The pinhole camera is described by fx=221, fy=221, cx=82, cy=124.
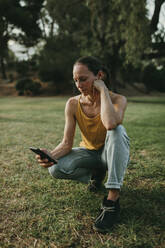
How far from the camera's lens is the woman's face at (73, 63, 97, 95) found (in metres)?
2.04

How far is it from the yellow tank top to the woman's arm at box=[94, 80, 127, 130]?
0.63ft

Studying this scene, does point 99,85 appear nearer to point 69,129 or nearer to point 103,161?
point 69,129

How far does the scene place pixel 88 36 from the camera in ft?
63.0

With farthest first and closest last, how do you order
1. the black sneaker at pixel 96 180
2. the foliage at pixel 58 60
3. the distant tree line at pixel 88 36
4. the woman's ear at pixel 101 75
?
1. the foliage at pixel 58 60
2. the distant tree line at pixel 88 36
3. the black sneaker at pixel 96 180
4. the woman's ear at pixel 101 75

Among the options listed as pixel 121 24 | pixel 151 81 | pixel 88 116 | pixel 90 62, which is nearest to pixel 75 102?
pixel 88 116

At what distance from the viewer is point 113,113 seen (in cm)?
199

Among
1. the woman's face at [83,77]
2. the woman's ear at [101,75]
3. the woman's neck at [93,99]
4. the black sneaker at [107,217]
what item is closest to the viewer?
the black sneaker at [107,217]

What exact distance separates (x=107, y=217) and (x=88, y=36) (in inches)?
759

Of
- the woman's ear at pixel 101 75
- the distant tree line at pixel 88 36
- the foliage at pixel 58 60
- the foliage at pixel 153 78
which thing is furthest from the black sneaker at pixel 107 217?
the foliage at pixel 153 78

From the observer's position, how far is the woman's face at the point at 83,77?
6.69ft

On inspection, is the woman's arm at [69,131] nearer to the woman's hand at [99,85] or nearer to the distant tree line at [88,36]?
the woman's hand at [99,85]

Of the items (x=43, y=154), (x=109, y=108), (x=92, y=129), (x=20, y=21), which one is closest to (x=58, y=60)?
(x=20, y=21)

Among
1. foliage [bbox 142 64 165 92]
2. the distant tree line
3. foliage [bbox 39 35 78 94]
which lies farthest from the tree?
foliage [bbox 142 64 165 92]

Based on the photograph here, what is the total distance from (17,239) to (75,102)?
4.40ft
